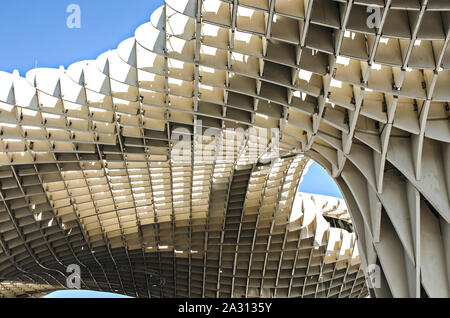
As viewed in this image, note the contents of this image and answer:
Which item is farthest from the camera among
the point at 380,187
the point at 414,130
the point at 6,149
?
the point at 6,149

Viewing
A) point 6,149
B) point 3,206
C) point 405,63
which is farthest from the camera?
point 3,206

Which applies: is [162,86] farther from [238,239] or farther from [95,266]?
[95,266]

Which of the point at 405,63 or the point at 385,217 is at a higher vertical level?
the point at 405,63

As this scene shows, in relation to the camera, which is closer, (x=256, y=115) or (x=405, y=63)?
(x=405, y=63)

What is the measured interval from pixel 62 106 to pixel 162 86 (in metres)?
6.76

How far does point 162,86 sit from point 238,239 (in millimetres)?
28733

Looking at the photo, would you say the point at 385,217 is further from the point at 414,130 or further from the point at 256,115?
the point at 256,115

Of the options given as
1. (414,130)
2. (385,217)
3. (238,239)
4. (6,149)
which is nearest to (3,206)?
(6,149)

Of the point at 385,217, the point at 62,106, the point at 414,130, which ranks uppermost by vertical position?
the point at 62,106

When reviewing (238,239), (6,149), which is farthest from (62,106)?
(238,239)

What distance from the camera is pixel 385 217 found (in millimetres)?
28656
